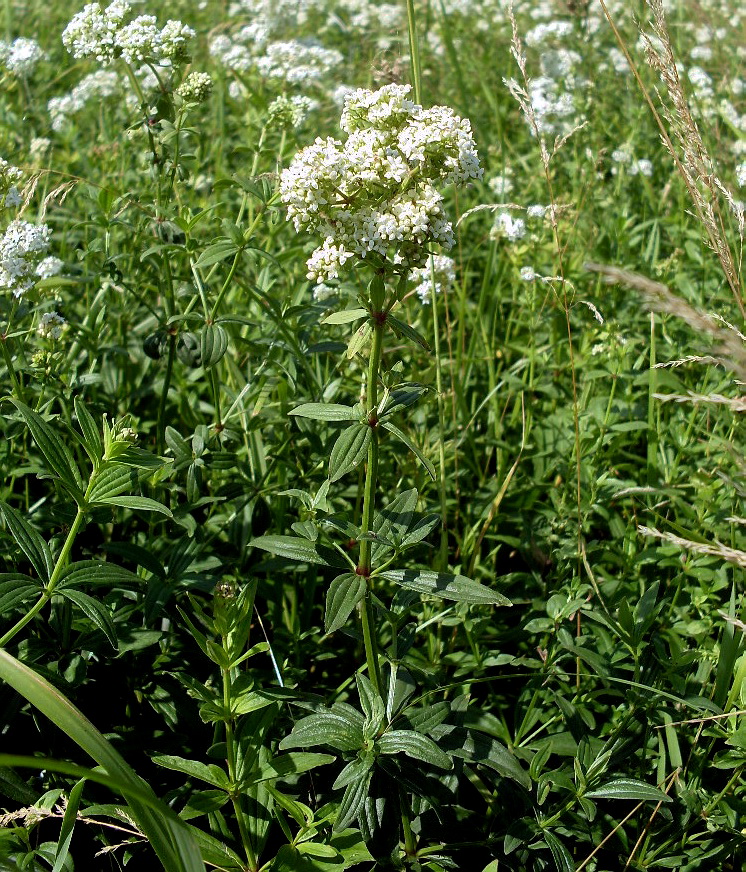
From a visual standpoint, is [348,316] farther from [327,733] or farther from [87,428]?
[327,733]

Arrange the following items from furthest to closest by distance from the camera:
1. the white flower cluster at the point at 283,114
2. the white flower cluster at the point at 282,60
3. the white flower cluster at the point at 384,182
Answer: the white flower cluster at the point at 282,60
the white flower cluster at the point at 283,114
the white flower cluster at the point at 384,182

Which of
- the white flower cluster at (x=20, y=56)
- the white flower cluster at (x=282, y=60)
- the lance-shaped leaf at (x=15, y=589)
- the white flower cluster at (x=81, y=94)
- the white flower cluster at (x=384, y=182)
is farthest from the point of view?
the white flower cluster at (x=81, y=94)

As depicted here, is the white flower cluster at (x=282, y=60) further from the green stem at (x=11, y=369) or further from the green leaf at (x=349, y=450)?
the green leaf at (x=349, y=450)

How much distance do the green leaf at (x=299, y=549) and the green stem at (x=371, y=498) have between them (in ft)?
0.24

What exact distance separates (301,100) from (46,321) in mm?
1150

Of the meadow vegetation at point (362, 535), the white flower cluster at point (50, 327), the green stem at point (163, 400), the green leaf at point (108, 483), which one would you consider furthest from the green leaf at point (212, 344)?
the green leaf at point (108, 483)

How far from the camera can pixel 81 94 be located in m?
4.36

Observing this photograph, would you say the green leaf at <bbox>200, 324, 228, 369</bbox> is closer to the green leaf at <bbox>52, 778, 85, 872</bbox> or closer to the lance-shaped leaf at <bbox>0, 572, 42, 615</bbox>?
the lance-shaped leaf at <bbox>0, 572, 42, 615</bbox>

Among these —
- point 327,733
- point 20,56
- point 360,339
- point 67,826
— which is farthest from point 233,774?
point 20,56

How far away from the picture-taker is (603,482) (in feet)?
8.25

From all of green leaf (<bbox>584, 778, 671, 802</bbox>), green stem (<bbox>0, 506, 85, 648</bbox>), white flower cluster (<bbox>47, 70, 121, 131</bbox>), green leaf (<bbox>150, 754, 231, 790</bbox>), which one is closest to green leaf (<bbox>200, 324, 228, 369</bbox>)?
green stem (<bbox>0, 506, 85, 648</bbox>)

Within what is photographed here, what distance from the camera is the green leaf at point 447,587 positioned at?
5.80 ft

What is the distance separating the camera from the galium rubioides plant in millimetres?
1687

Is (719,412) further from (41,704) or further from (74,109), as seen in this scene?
(74,109)
